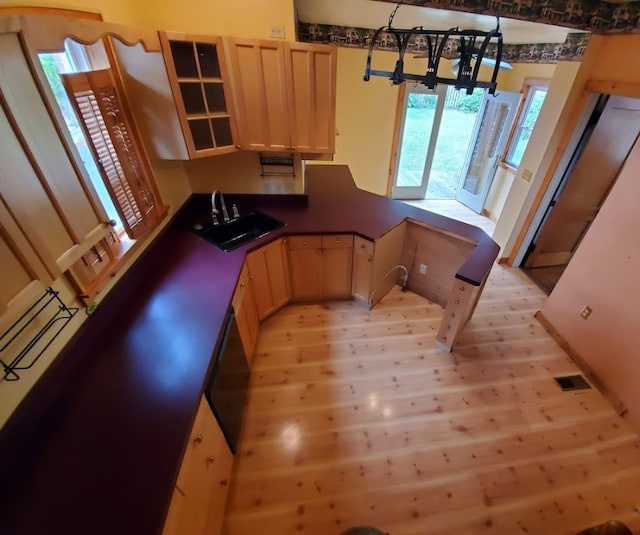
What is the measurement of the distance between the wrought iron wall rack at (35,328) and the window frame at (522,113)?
4831 mm

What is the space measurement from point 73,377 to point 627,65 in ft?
14.8

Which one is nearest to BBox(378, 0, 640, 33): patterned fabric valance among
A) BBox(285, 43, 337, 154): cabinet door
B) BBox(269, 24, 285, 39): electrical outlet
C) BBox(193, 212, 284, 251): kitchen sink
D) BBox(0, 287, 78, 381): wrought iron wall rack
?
BBox(285, 43, 337, 154): cabinet door

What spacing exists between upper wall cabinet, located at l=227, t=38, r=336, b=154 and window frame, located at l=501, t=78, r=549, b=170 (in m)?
3.01

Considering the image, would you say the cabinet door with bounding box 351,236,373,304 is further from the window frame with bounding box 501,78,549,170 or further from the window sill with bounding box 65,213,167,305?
the window frame with bounding box 501,78,549,170

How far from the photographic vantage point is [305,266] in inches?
109

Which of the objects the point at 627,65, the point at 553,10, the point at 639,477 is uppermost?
the point at 553,10

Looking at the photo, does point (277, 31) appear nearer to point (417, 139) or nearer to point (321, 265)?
point (321, 265)

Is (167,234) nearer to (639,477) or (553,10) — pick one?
(553,10)

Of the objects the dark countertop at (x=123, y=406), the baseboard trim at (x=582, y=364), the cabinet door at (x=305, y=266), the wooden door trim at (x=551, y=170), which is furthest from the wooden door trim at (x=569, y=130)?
the cabinet door at (x=305, y=266)

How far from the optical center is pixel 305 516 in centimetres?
165

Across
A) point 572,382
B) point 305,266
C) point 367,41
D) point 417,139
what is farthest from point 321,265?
point 417,139

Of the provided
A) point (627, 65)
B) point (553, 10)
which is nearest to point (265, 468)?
point (553, 10)

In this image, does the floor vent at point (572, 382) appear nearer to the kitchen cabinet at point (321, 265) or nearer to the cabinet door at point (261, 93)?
the kitchen cabinet at point (321, 265)

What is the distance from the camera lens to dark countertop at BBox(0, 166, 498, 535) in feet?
3.08
